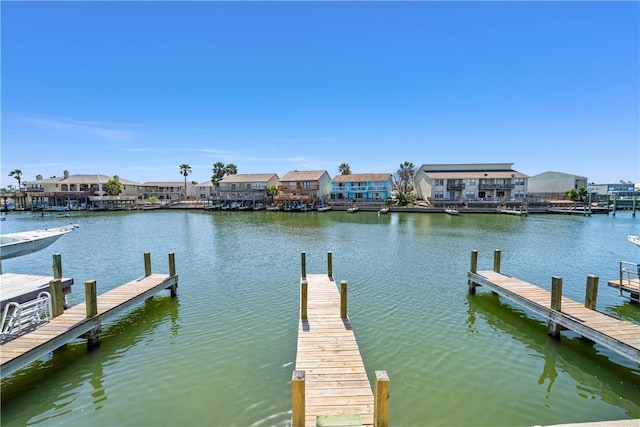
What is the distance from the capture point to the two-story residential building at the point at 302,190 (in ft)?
247

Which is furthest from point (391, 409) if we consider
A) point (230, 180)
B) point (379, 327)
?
point (230, 180)

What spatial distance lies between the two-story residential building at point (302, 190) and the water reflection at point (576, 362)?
62378 millimetres

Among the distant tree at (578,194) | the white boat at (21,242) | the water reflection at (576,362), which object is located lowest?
the water reflection at (576,362)

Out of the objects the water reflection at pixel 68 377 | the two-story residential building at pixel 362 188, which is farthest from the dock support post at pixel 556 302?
the two-story residential building at pixel 362 188

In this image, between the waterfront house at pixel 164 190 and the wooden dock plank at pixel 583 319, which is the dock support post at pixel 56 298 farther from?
the waterfront house at pixel 164 190

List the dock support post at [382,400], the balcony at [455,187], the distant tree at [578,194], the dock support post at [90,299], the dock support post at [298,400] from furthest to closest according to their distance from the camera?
the distant tree at [578,194], the balcony at [455,187], the dock support post at [90,299], the dock support post at [298,400], the dock support post at [382,400]

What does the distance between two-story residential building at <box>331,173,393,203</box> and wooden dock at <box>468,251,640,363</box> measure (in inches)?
2446

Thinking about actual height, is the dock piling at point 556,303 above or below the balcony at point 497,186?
below

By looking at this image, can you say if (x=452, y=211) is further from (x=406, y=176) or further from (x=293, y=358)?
(x=293, y=358)

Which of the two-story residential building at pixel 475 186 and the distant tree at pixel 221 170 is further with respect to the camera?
the distant tree at pixel 221 170

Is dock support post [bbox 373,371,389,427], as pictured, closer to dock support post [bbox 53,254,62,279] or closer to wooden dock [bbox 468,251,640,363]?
wooden dock [bbox 468,251,640,363]

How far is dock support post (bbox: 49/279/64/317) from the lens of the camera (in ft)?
31.6

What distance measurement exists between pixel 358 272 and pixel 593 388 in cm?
1222

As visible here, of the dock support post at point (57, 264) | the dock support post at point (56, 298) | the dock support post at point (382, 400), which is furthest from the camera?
the dock support post at point (57, 264)
